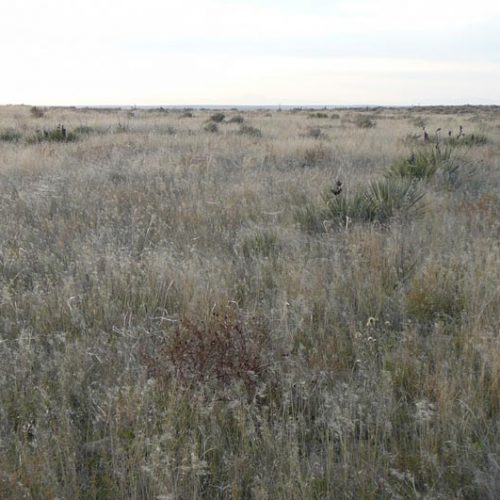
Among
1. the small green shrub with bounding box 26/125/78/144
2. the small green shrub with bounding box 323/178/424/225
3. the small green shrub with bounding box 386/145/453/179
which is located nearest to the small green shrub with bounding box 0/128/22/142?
the small green shrub with bounding box 26/125/78/144

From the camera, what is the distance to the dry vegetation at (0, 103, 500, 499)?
2051mm

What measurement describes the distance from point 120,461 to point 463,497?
4.53 feet

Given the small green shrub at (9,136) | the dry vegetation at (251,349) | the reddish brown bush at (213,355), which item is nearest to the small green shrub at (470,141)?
the dry vegetation at (251,349)

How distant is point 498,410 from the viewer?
2.40m

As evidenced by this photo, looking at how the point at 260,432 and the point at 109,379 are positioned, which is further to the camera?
the point at 109,379

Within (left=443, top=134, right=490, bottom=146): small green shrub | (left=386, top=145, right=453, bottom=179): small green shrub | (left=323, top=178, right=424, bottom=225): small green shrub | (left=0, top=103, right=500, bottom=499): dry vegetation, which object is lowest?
(left=0, top=103, right=500, bottom=499): dry vegetation

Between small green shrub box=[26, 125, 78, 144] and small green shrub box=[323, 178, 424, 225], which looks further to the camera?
small green shrub box=[26, 125, 78, 144]

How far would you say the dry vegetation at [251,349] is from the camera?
2.05 m

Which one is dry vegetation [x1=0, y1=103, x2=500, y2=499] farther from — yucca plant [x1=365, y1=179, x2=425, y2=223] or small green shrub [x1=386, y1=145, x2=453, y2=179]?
small green shrub [x1=386, y1=145, x2=453, y2=179]

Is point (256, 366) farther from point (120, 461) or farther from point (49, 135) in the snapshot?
point (49, 135)

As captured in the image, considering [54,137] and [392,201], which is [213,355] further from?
[54,137]

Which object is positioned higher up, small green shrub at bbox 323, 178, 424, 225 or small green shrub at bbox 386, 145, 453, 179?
small green shrub at bbox 386, 145, 453, 179

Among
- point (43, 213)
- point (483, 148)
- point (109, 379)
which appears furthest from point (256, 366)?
point (483, 148)

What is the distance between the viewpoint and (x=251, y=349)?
2775 mm
